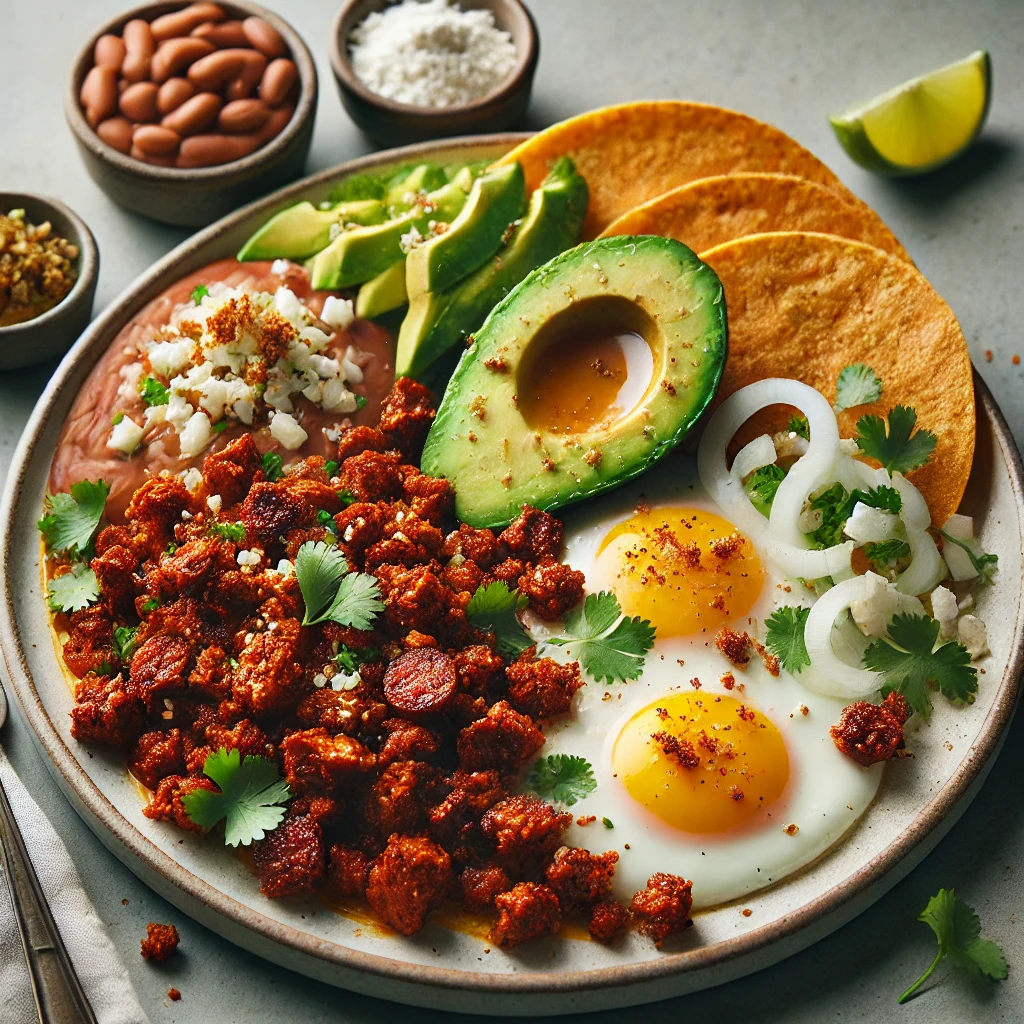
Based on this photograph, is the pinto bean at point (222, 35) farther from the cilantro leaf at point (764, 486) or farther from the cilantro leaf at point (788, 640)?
the cilantro leaf at point (788, 640)

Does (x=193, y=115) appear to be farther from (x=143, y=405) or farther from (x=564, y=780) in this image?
(x=564, y=780)

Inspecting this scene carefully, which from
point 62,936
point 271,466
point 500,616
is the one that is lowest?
point 62,936

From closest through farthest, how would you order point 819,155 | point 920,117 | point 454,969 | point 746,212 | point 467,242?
point 454,969 < point 467,242 < point 746,212 < point 920,117 < point 819,155

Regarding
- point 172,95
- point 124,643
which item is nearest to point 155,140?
point 172,95

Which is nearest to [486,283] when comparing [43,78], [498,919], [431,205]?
[431,205]

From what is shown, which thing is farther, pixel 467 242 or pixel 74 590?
pixel 467 242

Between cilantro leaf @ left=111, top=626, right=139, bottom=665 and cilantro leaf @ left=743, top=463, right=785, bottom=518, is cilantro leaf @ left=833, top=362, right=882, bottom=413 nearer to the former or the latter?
cilantro leaf @ left=743, top=463, right=785, bottom=518
